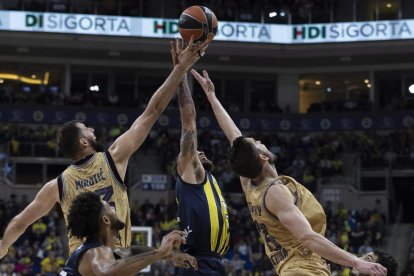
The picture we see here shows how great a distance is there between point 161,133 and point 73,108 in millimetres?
3615

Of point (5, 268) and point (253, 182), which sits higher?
point (253, 182)

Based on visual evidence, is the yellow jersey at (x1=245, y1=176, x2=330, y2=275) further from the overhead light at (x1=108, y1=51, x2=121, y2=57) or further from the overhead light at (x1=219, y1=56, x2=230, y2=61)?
the overhead light at (x1=219, y1=56, x2=230, y2=61)

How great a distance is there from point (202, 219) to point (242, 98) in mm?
29624

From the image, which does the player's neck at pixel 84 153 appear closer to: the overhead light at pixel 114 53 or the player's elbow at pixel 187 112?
the player's elbow at pixel 187 112

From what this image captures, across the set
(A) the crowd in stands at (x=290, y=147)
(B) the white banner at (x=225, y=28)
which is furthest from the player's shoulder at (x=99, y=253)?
(B) the white banner at (x=225, y=28)

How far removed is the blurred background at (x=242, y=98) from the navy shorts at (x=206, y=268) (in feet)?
63.7

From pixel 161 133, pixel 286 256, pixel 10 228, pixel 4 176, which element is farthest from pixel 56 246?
pixel 286 256

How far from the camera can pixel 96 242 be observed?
20.5 feet

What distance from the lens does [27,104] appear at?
108 feet

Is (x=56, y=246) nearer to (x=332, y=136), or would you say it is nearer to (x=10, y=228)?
(x=332, y=136)

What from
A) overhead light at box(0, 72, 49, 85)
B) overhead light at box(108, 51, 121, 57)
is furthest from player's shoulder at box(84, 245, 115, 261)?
overhead light at box(0, 72, 49, 85)

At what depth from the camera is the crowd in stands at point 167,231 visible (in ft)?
75.6

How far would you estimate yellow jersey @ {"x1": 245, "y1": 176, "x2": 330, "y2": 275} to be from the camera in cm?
709

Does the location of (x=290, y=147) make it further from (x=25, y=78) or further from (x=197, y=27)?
(x=197, y=27)
